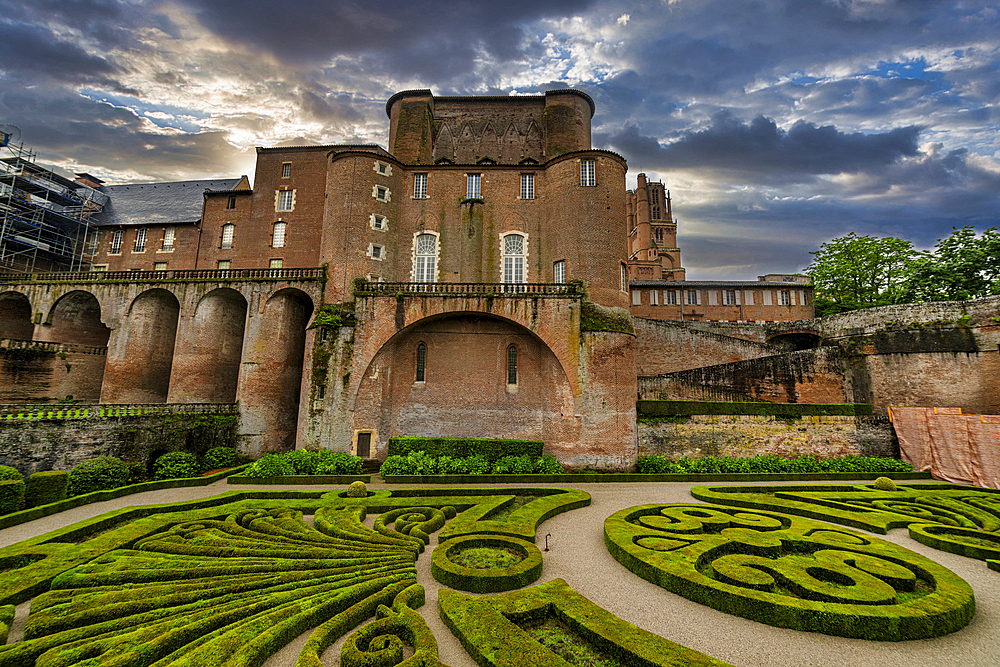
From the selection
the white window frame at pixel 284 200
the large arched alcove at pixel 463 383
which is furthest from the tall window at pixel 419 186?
the white window frame at pixel 284 200

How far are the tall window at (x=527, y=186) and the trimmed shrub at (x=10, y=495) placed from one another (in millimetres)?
25231

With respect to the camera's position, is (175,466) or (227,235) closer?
(175,466)

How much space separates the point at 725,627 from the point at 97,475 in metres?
20.6

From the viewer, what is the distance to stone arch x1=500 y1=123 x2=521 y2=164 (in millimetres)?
31281

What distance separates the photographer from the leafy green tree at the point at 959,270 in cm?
2875

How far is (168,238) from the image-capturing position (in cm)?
3300

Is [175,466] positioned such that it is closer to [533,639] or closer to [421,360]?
[421,360]

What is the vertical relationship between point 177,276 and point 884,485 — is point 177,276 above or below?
above

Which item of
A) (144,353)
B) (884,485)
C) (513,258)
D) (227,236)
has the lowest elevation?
(884,485)

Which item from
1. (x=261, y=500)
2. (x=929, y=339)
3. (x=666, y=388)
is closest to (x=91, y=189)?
Answer: (x=261, y=500)

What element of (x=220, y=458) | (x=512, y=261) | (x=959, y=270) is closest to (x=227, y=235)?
(x=220, y=458)

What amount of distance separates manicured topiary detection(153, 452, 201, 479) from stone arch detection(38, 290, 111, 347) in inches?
551

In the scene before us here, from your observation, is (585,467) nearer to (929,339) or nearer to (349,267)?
(349,267)

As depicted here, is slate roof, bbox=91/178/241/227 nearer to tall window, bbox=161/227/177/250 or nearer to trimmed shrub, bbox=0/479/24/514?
tall window, bbox=161/227/177/250
